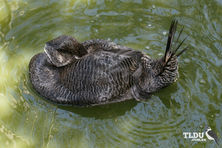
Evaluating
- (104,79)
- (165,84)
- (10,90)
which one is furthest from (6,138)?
(165,84)

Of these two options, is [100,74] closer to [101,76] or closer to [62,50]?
[101,76]

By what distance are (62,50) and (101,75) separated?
0.96 meters

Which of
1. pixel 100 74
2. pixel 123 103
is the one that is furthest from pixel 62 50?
pixel 123 103

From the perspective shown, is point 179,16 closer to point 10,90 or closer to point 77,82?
point 77,82

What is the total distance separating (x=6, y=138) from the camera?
6.14 meters

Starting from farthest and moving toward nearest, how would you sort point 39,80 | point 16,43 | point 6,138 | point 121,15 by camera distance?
point 121,15 → point 16,43 → point 39,80 → point 6,138

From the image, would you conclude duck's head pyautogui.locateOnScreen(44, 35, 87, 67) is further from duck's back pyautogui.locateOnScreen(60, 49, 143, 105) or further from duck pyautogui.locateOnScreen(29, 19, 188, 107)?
duck's back pyautogui.locateOnScreen(60, 49, 143, 105)

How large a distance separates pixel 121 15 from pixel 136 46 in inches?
53.2

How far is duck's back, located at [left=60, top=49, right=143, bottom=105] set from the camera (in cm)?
614

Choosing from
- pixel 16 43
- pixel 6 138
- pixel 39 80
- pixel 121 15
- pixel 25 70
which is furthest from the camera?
pixel 121 15

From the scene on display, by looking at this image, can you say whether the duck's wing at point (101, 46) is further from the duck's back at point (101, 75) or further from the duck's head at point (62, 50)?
the duck's head at point (62, 50)

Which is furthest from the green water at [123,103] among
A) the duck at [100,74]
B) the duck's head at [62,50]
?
the duck's head at [62,50]

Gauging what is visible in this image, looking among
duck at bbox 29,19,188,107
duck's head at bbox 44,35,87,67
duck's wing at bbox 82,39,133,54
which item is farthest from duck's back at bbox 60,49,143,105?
duck's wing at bbox 82,39,133,54

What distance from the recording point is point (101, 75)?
613 centimetres
